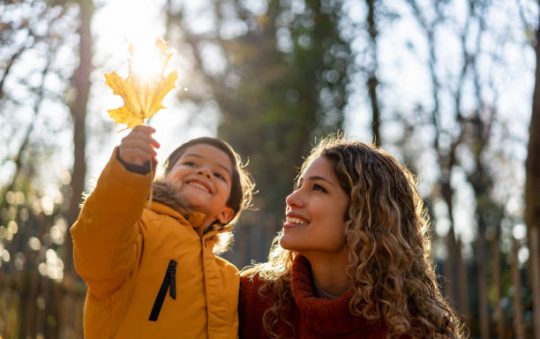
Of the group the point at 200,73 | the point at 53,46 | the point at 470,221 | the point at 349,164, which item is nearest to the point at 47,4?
the point at 53,46

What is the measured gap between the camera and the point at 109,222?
7.25ft

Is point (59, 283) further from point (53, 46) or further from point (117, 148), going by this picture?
point (117, 148)

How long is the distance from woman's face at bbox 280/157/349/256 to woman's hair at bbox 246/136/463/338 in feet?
0.13

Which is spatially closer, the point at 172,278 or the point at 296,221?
the point at 172,278

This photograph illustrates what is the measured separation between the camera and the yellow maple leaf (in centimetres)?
225

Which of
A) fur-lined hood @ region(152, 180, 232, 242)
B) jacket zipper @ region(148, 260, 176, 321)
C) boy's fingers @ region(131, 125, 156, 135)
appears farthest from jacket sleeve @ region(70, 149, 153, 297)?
fur-lined hood @ region(152, 180, 232, 242)

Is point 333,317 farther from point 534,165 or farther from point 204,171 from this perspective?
point 534,165

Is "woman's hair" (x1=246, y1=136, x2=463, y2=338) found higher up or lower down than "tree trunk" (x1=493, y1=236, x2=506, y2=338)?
higher up

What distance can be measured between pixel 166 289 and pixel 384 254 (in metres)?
0.92

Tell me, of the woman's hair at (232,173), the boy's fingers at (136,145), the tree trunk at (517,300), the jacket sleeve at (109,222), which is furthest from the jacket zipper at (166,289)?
the tree trunk at (517,300)

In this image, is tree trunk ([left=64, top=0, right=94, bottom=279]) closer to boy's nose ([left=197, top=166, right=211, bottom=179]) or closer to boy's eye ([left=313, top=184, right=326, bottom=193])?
boy's nose ([left=197, top=166, right=211, bottom=179])

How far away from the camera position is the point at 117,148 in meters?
2.19

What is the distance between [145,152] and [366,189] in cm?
110

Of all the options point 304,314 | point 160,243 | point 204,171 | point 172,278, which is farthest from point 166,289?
point 204,171
